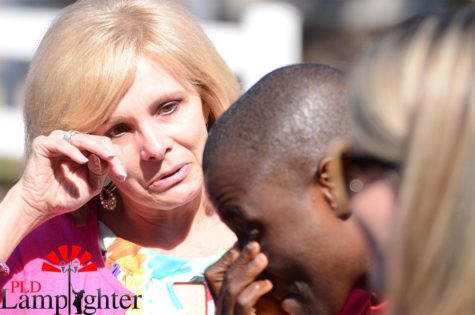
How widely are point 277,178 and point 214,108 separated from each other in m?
1.02

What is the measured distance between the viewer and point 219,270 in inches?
93.9

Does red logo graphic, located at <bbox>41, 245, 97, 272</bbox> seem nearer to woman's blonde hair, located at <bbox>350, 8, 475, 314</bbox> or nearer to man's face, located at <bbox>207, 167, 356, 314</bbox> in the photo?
man's face, located at <bbox>207, 167, 356, 314</bbox>

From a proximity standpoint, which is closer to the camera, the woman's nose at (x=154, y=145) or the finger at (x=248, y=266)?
the finger at (x=248, y=266)

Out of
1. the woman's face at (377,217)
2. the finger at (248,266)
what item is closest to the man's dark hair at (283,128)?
the finger at (248,266)

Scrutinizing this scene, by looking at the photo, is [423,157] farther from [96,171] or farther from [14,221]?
[14,221]

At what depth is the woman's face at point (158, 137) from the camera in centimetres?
287

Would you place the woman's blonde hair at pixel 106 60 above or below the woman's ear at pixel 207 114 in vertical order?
above

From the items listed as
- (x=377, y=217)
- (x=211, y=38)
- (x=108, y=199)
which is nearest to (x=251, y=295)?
(x=377, y=217)

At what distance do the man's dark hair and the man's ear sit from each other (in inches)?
0.9

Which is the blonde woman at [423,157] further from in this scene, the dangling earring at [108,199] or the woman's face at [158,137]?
the dangling earring at [108,199]

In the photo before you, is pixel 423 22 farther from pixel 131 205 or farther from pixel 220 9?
pixel 220 9

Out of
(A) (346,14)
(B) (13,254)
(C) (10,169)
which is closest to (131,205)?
(B) (13,254)

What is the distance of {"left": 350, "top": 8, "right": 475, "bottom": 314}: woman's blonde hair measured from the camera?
146 cm

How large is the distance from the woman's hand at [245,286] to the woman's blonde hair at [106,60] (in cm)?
77
